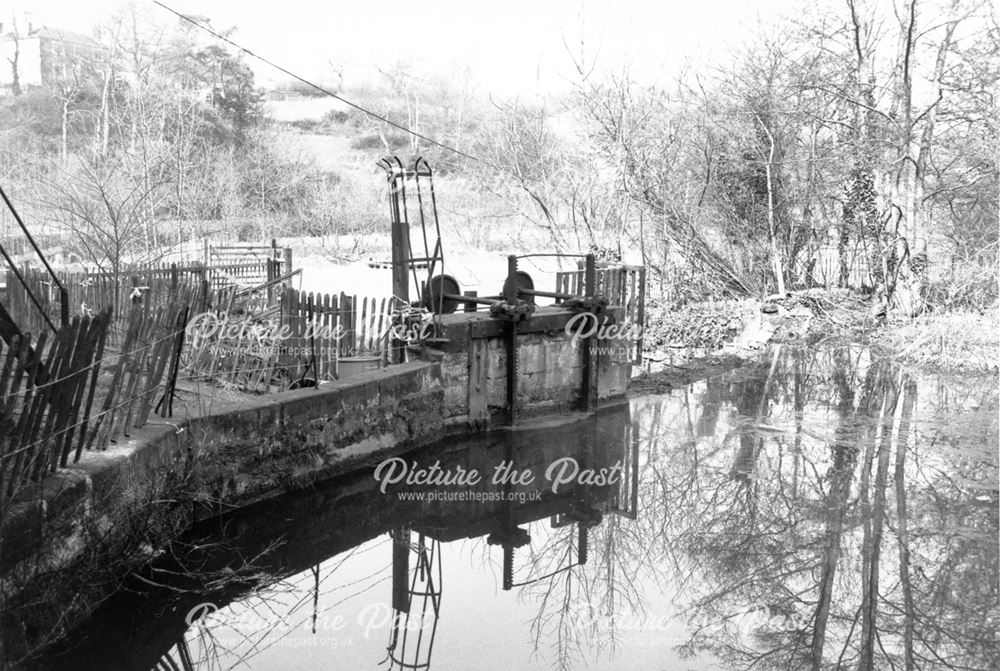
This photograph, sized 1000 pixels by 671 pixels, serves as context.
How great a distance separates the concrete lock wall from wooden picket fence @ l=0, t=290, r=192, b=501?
0.52ft

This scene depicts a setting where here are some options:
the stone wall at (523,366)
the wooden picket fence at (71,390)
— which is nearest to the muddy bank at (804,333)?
the stone wall at (523,366)

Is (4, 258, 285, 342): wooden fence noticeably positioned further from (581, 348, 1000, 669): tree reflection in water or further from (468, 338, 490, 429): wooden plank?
(581, 348, 1000, 669): tree reflection in water

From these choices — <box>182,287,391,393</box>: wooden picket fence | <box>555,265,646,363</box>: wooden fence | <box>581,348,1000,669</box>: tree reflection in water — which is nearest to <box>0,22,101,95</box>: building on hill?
<box>555,265,646,363</box>: wooden fence

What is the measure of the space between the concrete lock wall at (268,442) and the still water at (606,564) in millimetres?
288

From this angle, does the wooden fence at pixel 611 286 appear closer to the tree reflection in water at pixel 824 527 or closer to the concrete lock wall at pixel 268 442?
the concrete lock wall at pixel 268 442

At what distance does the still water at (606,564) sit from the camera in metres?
6.30

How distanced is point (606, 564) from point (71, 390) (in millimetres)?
4434

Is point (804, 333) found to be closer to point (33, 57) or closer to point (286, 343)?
point (286, 343)

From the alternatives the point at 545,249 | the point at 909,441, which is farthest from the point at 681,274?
the point at 909,441

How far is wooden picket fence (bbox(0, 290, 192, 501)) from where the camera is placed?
5.33 metres

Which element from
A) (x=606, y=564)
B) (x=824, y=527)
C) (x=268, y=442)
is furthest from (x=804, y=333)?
(x=268, y=442)

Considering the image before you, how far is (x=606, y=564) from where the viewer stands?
7906 mm

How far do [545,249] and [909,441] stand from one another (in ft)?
42.1

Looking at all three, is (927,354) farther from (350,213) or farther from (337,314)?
(350,213)
